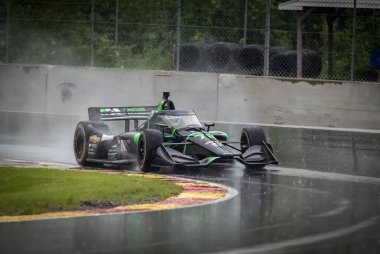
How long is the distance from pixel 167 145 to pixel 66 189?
4142mm

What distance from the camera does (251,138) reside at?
700 inches

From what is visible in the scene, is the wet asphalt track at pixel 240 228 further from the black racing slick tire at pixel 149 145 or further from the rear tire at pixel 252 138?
the rear tire at pixel 252 138

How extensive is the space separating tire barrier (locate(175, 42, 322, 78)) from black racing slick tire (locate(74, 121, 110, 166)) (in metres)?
9.44

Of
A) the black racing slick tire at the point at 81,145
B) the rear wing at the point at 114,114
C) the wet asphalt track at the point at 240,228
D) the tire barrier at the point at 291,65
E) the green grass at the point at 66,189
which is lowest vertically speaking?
the wet asphalt track at the point at 240,228

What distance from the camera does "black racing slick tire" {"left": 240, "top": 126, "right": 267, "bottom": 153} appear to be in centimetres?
1772

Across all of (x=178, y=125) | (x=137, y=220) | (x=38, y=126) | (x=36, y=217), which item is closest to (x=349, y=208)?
(x=137, y=220)

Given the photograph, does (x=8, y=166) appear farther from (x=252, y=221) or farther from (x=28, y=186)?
(x=252, y=221)

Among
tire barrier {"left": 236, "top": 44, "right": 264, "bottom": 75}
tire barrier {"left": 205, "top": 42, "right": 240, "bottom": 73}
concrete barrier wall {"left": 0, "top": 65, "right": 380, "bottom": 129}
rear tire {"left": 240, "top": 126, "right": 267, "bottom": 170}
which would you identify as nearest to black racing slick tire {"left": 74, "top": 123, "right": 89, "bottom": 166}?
rear tire {"left": 240, "top": 126, "right": 267, "bottom": 170}

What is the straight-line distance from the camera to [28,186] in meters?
13.9

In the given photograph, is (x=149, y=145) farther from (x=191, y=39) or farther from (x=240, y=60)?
(x=191, y=39)

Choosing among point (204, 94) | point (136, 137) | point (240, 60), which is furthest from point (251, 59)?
point (136, 137)

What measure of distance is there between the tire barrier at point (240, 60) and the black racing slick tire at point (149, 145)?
35.7 ft

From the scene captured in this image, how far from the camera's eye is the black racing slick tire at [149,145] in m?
16.6

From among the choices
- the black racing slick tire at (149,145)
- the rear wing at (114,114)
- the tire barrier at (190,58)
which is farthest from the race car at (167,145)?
the tire barrier at (190,58)
